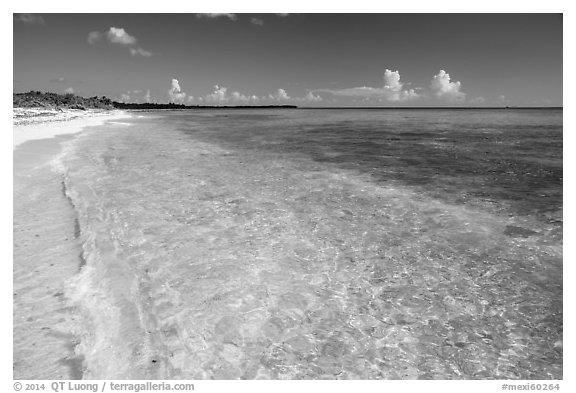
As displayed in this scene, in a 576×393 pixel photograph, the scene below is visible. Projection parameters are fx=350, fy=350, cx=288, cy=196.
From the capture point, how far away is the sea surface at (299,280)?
490 cm

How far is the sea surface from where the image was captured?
16.1 feet

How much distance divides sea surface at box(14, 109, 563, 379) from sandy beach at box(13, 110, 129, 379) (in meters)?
0.04

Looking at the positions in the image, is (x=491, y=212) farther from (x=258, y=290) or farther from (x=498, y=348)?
(x=258, y=290)

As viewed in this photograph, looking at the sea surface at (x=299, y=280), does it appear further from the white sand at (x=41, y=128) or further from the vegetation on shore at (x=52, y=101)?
the vegetation on shore at (x=52, y=101)

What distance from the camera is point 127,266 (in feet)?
23.8

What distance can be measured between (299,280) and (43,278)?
484 cm

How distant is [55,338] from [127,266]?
2257 millimetres

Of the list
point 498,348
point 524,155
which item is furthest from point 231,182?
point 524,155

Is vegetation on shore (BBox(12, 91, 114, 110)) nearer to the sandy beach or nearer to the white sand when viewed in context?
the white sand

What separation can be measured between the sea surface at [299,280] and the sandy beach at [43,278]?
40mm

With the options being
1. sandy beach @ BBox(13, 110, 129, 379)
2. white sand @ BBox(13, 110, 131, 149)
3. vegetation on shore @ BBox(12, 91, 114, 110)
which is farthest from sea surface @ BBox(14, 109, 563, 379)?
vegetation on shore @ BBox(12, 91, 114, 110)

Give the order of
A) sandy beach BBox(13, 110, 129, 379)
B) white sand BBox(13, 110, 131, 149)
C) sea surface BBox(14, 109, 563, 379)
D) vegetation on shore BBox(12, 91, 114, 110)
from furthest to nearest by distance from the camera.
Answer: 1. vegetation on shore BBox(12, 91, 114, 110)
2. white sand BBox(13, 110, 131, 149)
3. sea surface BBox(14, 109, 563, 379)
4. sandy beach BBox(13, 110, 129, 379)

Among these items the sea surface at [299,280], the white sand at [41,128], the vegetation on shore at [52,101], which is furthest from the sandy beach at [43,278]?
the vegetation on shore at [52,101]

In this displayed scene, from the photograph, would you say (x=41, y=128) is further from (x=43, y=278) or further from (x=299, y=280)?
(x=299, y=280)
